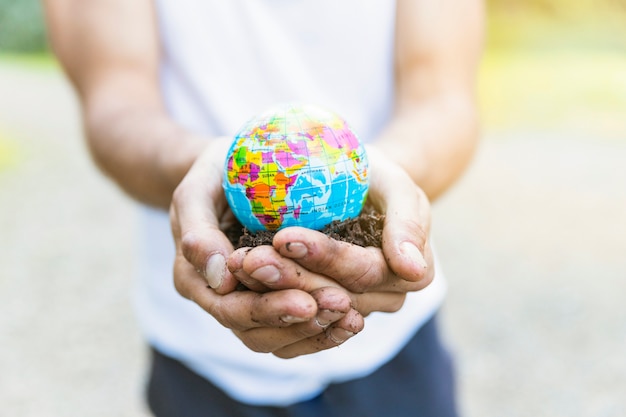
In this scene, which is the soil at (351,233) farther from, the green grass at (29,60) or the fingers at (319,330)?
the green grass at (29,60)

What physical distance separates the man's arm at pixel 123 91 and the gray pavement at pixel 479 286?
119 inches

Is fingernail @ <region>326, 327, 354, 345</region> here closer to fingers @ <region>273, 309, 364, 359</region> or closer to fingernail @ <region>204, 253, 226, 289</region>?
fingers @ <region>273, 309, 364, 359</region>

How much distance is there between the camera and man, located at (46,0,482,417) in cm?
247

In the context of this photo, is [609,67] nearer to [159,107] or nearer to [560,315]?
[560,315]

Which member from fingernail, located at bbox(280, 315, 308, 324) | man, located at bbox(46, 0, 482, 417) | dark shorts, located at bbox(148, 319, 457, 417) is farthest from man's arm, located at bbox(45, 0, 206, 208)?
fingernail, located at bbox(280, 315, 308, 324)

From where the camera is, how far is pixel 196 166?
7.06 feet

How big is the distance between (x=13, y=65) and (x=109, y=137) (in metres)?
16.6

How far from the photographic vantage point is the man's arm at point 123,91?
7.86 feet

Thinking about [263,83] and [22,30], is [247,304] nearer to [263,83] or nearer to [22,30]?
[263,83]

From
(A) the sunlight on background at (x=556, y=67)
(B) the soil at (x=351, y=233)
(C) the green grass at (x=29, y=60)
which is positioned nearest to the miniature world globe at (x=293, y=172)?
(B) the soil at (x=351, y=233)

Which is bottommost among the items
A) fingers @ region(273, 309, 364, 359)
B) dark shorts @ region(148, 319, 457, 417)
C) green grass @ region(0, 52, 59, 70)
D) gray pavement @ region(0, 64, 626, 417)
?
green grass @ region(0, 52, 59, 70)

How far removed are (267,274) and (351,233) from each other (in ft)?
1.43

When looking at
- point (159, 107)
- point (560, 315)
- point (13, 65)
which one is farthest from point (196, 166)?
point (13, 65)

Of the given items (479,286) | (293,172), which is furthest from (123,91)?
(479,286)
